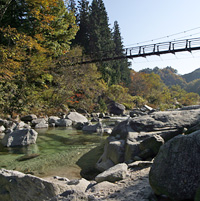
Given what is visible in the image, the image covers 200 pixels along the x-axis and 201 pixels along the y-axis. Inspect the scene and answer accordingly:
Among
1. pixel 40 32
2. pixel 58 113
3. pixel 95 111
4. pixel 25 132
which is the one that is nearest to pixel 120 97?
pixel 95 111

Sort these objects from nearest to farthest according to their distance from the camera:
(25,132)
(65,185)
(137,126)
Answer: (65,185) < (137,126) < (25,132)

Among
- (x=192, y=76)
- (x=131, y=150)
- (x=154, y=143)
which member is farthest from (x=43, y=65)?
(x=192, y=76)

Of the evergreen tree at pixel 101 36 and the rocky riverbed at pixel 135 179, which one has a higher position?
the evergreen tree at pixel 101 36

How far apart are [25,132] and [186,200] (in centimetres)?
605

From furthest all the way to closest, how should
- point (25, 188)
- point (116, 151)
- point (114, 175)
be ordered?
point (116, 151) → point (114, 175) → point (25, 188)

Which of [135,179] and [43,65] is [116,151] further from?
[43,65]

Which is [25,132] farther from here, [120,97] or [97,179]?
[120,97]

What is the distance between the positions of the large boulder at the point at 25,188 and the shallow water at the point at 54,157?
3.99 feet

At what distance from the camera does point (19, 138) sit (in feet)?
22.1

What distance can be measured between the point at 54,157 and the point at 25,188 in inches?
103

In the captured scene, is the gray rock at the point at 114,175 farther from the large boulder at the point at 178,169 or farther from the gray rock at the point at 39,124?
the gray rock at the point at 39,124

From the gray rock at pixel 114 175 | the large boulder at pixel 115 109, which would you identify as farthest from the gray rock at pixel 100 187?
the large boulder at pixel 115 109

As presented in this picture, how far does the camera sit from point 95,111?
1945cm

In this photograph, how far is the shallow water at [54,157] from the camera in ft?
14.4
